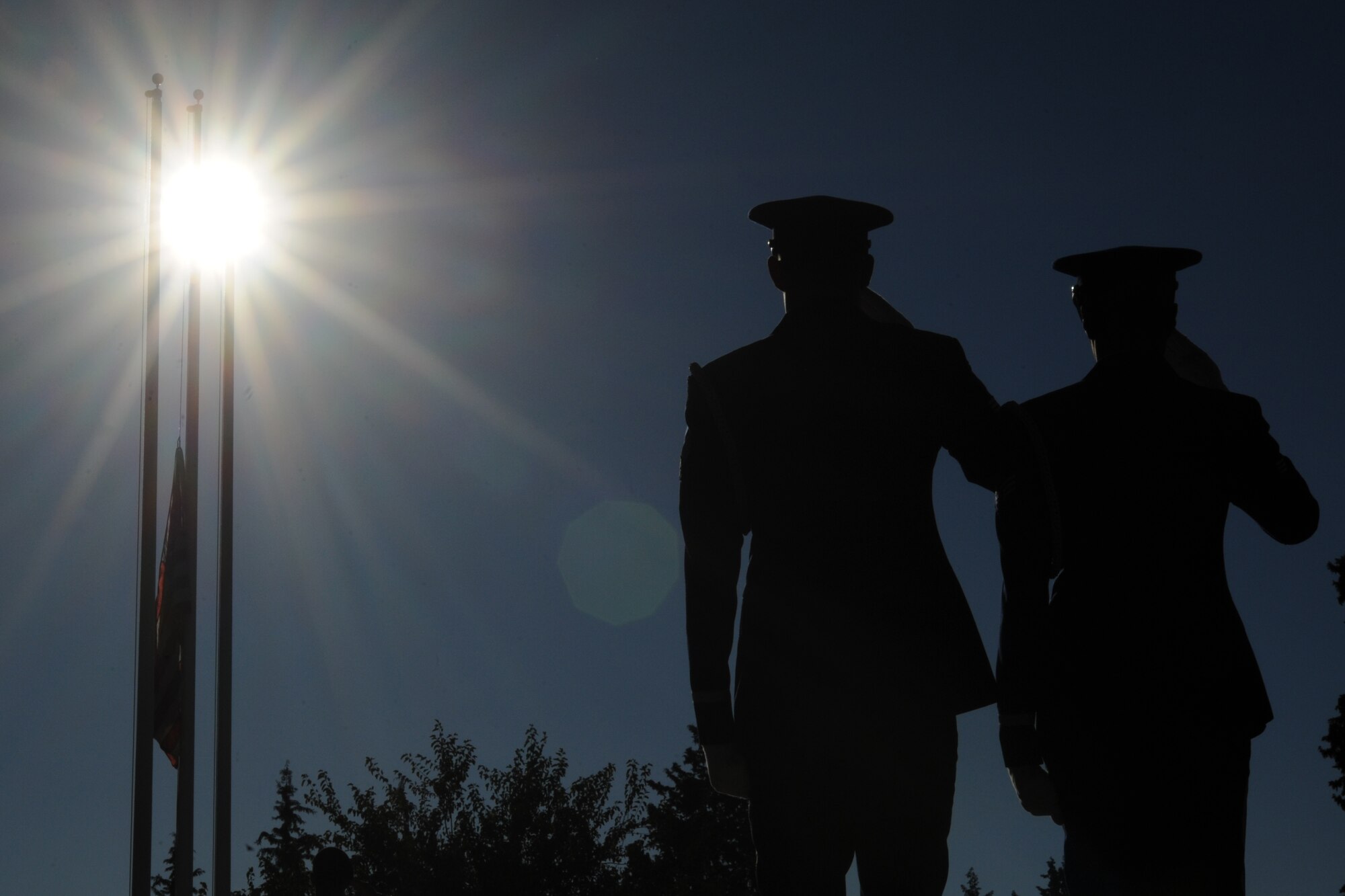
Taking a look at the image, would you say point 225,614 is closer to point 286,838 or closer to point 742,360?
point 742,360

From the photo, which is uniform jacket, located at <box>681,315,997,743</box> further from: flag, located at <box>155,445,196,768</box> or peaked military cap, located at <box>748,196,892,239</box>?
flag, located at <box>155,445,196,768</box>

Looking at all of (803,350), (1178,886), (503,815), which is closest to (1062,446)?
(803,350)

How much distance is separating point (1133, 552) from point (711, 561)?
1.12 metres

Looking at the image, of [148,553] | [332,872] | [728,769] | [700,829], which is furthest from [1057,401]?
[700,829]

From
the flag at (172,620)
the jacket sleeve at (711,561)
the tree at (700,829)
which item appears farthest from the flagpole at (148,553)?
the tree at (700,829)

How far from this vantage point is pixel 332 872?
6625mm

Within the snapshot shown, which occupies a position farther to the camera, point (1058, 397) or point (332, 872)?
point (332, 872)

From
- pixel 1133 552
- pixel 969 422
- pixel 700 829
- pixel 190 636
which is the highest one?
pixel 700 829

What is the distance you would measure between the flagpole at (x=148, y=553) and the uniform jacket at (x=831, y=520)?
37.6 feet

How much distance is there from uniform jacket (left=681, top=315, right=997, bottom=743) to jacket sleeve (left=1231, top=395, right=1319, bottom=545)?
2.43ft

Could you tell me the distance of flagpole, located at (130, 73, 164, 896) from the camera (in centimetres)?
1340

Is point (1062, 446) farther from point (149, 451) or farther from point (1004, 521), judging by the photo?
point (149, 451)

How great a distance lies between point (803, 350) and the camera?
3.58 m

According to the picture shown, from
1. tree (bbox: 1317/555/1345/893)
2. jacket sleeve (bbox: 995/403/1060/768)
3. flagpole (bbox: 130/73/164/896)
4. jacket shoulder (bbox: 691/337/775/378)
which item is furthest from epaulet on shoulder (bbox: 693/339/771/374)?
tree (bbox: 1317/555/1345/893)
